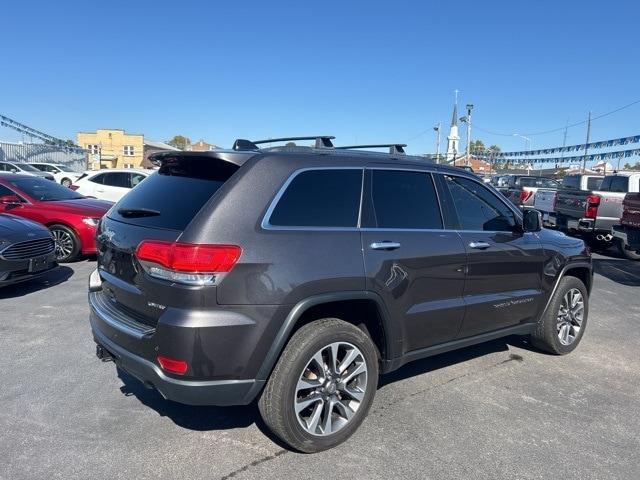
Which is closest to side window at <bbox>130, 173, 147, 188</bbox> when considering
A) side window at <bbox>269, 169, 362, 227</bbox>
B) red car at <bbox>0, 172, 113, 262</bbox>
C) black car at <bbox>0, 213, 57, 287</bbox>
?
red car at <bbox>0, 172, 113, 262</bbox>

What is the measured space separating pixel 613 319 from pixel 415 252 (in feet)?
14.3

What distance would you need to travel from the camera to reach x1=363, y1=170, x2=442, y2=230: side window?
3359 millimetres

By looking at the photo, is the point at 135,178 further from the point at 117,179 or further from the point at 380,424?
the point at 380,424

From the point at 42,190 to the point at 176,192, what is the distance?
24.3 ft

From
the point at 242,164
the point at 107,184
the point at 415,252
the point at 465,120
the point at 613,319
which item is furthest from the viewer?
the point at 465,120

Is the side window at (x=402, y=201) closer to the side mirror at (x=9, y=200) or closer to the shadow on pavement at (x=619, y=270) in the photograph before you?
the shadow on pavement at (x=619, y=270)

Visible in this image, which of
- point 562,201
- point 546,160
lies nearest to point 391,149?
point 562,201

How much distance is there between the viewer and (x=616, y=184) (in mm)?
12797

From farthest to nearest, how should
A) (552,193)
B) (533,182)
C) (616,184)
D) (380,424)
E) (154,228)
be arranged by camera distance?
(533,182) → (552,193) → (616,184) → (380,424) → (154,228)

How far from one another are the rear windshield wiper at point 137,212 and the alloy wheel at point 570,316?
389 cm

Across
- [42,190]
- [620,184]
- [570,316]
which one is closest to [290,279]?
[570,316]

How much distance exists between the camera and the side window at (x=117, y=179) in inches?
545

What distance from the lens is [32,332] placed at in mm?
5020

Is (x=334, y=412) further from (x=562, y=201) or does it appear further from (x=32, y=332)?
(x=562, y=201)
